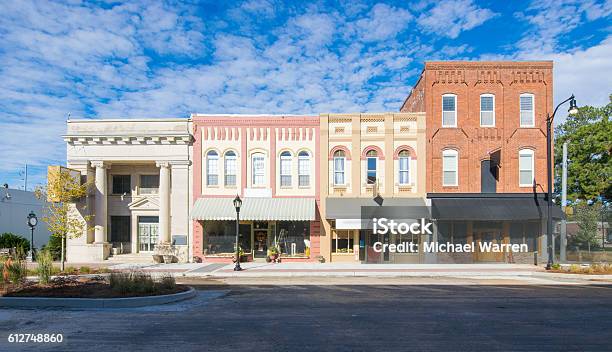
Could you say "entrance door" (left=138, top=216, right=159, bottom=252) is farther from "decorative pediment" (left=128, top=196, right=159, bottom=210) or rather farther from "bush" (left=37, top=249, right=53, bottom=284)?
"bush" (left=37, top=249, right=53, bottom=284)

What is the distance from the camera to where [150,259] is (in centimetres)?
2744

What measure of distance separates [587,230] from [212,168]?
24.2 m

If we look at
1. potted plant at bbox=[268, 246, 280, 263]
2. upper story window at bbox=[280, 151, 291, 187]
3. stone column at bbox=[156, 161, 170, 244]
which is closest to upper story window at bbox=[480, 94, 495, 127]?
upper story window at bbox=[280, 151, 291, 187]

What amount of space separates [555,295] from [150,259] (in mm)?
22447

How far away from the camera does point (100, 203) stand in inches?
1089

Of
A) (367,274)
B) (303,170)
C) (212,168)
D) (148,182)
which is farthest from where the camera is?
(148,182)

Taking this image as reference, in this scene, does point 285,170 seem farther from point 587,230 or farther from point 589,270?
point 587,230

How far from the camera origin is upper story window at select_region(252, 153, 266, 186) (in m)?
27.4

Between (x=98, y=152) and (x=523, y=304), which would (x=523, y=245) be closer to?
(x=523, y=304)

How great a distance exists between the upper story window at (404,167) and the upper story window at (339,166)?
3563mm

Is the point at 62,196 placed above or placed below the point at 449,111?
below

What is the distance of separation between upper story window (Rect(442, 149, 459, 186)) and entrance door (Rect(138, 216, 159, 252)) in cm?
1903

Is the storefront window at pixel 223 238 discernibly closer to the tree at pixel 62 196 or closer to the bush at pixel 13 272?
the tree at pixel 62 196

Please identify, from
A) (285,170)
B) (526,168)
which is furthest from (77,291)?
(526,168)
